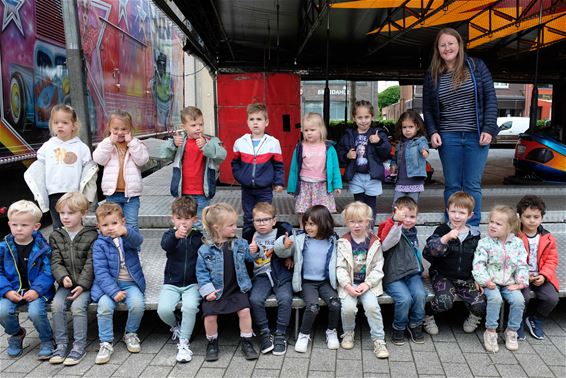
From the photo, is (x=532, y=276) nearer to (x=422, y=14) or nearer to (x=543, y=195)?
(x=543, y=195)

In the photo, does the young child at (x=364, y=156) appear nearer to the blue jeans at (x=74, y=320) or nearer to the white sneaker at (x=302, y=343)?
the white sneaker at (x=302, y=343)

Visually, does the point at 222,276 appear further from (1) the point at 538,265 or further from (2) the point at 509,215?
(1) the point at 538,265

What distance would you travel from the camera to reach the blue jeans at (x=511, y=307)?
11.0ft

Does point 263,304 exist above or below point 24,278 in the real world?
below

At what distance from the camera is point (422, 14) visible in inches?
285

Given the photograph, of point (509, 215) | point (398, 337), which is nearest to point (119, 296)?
point (398, 337)

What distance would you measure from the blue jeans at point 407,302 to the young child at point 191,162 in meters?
1.70

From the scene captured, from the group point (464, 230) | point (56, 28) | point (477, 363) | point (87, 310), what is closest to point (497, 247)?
point (464, 230)

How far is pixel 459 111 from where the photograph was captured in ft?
13.5

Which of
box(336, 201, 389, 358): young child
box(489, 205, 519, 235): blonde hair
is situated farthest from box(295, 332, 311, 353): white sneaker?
box(489, 205, 519, 235): blonde hair

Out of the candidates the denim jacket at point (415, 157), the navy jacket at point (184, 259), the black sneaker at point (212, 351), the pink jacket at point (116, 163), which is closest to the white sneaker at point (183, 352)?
the black sneaker at point (212, 351)

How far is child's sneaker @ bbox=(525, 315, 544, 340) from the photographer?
3.50 meters

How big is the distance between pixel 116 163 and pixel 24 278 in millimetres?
1158

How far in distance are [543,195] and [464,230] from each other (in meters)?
3.43
